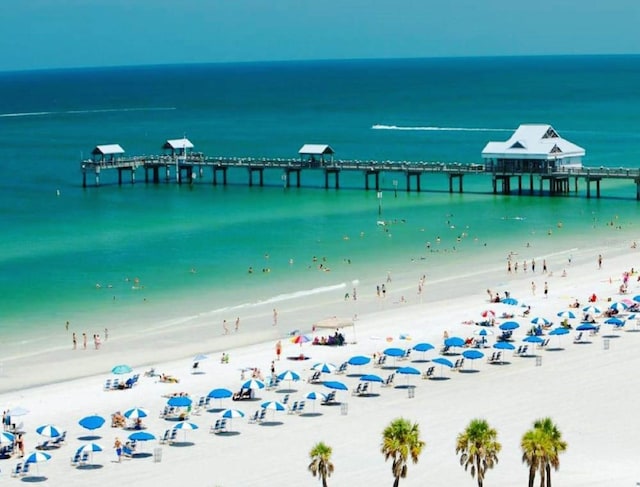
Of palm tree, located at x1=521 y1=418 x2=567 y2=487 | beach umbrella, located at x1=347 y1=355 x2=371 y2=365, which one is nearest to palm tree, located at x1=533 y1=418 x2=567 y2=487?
palm tree, located at x1=521 y1=418 x2=567 y2=487

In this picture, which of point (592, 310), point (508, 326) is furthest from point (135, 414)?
point (592, 310)

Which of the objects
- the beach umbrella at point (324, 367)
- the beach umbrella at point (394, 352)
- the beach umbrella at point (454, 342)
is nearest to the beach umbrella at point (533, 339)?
the beach umbrella at point (454, 342)

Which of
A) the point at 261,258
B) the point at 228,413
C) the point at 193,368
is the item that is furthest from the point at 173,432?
the point at 261,258

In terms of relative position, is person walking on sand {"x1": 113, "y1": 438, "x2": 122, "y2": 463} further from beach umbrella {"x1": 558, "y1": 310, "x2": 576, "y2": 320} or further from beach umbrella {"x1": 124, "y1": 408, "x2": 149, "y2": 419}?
beach umbrella {"x1": 558, "y1": 310, "x2": 576, "y2": 320}

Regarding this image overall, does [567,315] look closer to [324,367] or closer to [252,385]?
[324,367]

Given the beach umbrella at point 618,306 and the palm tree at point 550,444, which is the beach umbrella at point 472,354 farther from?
the palm tree at point 550,444

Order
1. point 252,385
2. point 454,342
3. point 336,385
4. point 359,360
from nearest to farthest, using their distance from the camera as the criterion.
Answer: point 336,385
point 252,385
point 359,360
point 454,342
